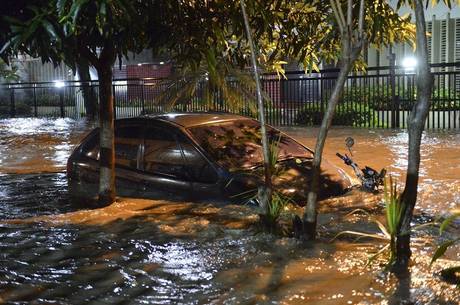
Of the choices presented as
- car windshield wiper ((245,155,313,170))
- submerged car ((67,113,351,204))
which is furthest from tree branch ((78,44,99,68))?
car windshield wiper ((245,155,313,170))

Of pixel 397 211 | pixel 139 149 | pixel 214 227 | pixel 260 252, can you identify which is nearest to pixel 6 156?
pixel 139 149

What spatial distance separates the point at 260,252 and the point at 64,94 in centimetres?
2247

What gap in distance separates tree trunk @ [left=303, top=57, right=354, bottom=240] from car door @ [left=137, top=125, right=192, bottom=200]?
2146 mm

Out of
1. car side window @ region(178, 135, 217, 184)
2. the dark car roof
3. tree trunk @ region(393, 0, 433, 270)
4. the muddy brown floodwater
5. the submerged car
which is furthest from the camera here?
the dark car roof

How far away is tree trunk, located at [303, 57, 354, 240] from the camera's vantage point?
5.59 meters

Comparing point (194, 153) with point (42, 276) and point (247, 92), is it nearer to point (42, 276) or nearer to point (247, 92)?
point (42, 276)

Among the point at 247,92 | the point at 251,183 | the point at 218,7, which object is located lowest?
the point at 251,183

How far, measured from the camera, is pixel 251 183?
7289 mm

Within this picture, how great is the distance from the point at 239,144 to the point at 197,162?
2.17 feet

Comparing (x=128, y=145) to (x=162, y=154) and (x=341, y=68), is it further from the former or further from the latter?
(x=341, y=68)

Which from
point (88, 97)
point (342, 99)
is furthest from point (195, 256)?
point (88, 97)

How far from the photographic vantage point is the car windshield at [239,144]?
769 centimetres

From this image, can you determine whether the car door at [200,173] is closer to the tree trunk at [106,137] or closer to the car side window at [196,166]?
the car side window at [196,166]

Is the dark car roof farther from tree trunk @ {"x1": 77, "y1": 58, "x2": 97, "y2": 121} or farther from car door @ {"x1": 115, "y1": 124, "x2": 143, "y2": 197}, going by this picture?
tree trunk @ {"x1": 77, "y1": 58, "x2": 97, "y2": 121}
